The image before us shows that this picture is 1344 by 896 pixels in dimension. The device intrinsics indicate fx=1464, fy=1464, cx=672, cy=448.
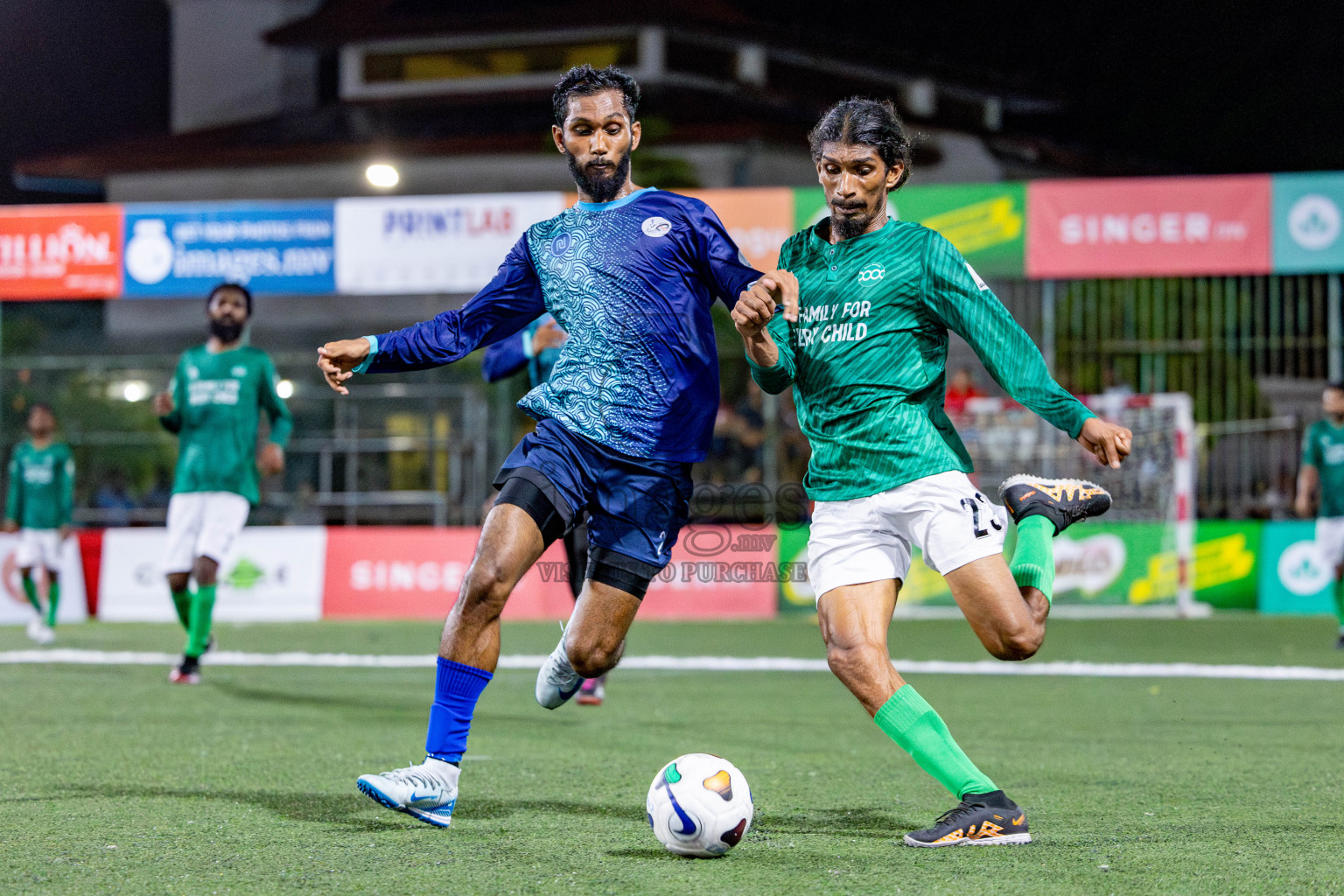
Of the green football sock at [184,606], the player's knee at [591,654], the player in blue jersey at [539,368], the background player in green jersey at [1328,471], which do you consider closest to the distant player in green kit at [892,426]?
the player's knee at [591,654]

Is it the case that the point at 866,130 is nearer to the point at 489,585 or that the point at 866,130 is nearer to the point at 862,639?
the point at 862,639

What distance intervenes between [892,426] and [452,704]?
5.11 ft

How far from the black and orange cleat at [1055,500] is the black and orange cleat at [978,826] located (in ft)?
2.98

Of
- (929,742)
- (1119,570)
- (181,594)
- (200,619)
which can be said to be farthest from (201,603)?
(1119,570)

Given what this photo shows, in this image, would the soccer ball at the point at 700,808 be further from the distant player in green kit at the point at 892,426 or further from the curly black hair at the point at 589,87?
the curly black hair at the point at 589,87

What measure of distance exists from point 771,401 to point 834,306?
40.5 ft

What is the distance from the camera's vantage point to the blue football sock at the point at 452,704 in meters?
4.39

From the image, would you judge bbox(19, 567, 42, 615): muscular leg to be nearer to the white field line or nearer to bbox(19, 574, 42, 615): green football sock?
bbox(19, 574, 42, 615): green football sock

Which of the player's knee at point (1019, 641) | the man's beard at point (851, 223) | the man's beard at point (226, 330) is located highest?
the man's beard at point (226, 330)

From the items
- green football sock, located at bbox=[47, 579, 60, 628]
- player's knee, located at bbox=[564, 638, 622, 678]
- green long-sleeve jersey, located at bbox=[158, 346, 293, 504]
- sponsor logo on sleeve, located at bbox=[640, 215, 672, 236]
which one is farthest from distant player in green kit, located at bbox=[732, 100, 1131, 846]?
green football sock, located at bbox=[47, 579, 60, 628]

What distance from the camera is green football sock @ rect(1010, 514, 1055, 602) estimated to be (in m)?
4.43

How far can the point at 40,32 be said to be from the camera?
2936 cm

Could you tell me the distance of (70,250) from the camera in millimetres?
16484

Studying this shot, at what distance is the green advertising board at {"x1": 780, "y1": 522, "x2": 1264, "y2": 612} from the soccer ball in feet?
38.4
